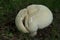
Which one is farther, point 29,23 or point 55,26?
Answer: point 55,26

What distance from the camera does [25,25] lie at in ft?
12.6

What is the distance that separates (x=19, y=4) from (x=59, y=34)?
3.28ft

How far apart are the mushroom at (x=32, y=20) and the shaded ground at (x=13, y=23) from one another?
136 mm

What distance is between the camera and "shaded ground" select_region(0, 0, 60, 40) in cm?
391

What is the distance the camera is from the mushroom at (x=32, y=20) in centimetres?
383

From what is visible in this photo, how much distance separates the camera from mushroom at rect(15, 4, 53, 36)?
3830mm

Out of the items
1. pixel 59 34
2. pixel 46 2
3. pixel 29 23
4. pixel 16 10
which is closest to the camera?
pixel 29 23

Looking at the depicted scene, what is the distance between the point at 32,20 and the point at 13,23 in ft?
1.68

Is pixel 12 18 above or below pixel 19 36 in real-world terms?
→ above

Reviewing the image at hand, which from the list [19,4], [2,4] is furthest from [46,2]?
[2,4]

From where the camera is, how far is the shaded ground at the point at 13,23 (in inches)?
154

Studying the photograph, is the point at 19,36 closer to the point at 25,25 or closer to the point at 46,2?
the point at 25,25

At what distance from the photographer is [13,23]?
423 cm

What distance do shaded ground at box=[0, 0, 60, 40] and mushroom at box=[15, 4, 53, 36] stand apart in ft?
0.45
